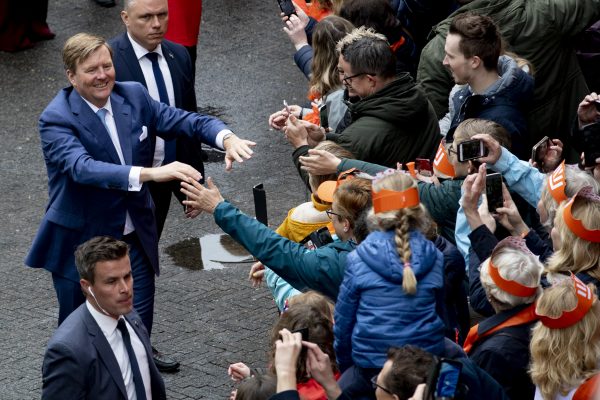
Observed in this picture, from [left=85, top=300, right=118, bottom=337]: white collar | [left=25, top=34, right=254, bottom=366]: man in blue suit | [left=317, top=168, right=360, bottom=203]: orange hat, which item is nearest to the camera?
[left=85, top=300, right=118, bottom=337]: white collar

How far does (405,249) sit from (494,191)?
127cm

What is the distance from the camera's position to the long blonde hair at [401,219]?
5.03 meters

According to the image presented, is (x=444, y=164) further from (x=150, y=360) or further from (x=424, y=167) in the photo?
(x=150, y=360)

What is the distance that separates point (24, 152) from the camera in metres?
11.3

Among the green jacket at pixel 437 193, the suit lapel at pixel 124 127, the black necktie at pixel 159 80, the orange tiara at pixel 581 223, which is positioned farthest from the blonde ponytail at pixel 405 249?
A: the black necktie at pixel 159 80

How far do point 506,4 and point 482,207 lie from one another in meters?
2.78

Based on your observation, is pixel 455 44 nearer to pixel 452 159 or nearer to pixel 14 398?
pixel 452 159

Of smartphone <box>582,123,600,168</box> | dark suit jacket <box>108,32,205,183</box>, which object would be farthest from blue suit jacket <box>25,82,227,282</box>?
smartphone <box>582,123,600,168</box>

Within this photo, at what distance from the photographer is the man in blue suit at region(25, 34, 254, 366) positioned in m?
6.67

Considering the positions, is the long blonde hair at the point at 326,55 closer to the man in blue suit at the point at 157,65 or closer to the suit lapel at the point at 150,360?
the man in blue suit at the point at 157,65

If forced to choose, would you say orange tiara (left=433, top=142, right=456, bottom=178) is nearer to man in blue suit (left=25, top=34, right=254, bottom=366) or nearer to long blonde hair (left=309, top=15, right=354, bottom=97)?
man in blue suit (left=25, top=34, right=254, bottom=366)

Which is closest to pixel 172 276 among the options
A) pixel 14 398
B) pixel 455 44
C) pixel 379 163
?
pixel 14 398

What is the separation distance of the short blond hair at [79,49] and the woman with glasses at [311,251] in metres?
1.43

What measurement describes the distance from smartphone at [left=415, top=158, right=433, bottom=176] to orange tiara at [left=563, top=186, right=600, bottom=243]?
1308 mm
